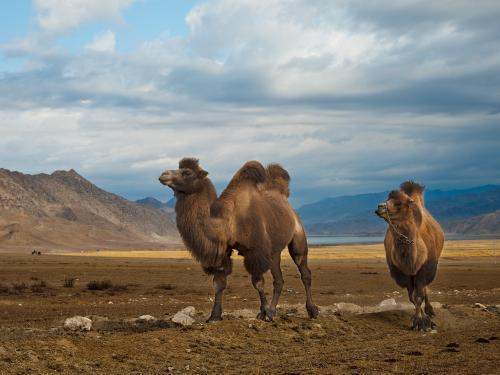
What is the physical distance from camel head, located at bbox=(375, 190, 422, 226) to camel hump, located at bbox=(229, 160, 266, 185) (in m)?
2.31

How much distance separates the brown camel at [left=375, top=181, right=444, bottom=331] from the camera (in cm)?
1404

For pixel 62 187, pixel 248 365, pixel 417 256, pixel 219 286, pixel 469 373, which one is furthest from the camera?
pixel 62 187

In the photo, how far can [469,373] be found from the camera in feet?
29.7

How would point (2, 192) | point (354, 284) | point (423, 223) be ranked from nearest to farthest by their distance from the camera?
point (423, 223), point (354, 284), point (2, 192)

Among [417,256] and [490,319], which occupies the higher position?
[417,256]

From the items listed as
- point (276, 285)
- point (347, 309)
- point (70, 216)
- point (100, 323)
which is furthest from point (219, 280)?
point (70, 216)

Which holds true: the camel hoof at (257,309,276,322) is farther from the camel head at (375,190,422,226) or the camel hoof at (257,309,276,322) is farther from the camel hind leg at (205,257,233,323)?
the camel head at (375,190,422,226)

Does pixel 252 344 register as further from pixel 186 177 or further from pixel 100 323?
pixel 100 323

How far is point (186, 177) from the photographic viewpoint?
492 inches

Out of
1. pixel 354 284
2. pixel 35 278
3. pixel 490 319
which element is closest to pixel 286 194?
pixel 490 319

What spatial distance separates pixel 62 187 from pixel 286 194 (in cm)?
14581

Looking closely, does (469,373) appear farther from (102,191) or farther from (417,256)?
(102,191)

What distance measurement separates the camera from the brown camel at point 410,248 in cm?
1404

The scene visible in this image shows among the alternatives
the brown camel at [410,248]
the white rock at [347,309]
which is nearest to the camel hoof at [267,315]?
the brown camel at [410,248]
